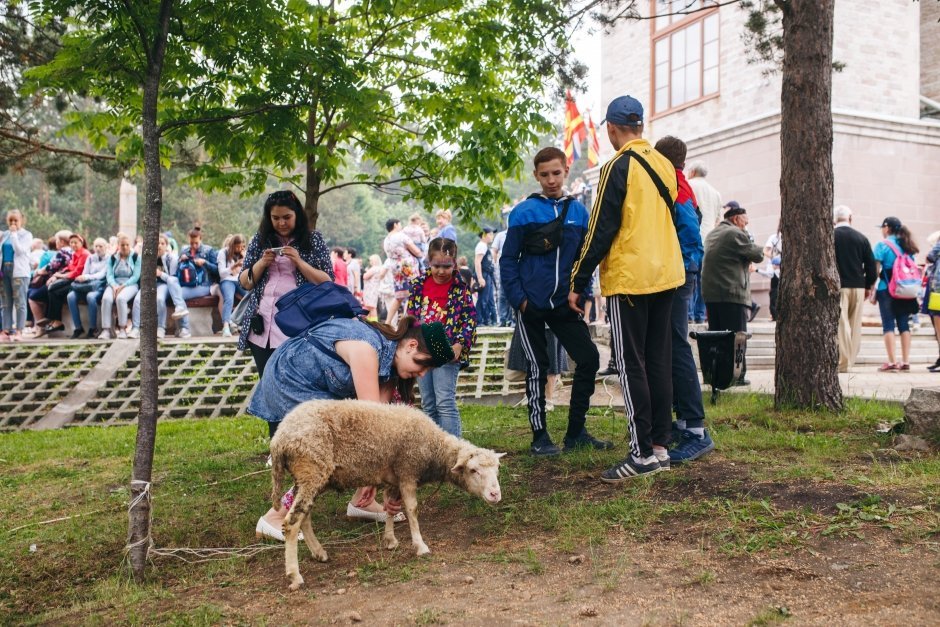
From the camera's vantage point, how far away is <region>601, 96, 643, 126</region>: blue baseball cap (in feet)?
17.6

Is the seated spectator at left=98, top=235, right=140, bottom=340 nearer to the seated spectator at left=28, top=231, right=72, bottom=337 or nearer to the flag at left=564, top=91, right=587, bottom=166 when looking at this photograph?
the seated spectator at left=28, top=231, right=72, bottom=337

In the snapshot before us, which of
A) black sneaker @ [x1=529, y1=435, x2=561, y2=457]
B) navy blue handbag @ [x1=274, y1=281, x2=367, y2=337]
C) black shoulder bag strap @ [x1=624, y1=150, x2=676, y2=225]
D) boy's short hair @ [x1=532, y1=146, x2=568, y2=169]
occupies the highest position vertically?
boy's short hair @ [x1=532, y1=146, x2=568, y2=169]

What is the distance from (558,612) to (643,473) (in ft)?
6.88

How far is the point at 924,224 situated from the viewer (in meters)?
19.5

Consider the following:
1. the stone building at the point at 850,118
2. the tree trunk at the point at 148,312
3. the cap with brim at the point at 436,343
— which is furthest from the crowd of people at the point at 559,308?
the stone building at the point at 850,118

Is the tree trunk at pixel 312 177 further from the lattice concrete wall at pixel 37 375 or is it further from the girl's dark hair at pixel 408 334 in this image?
the lattice concrete wall at pixel 37 375

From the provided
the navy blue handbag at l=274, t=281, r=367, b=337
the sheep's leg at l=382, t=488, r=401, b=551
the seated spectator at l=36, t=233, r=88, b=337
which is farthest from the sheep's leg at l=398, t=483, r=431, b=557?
the seated spectator at l=36, t=233, r=88, b=337

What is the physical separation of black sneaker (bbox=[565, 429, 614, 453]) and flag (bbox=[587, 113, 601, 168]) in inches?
731

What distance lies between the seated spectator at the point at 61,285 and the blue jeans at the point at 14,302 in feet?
1.30

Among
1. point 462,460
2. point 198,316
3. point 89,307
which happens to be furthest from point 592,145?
point 462,460

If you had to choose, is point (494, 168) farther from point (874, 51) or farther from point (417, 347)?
point (874, 51)

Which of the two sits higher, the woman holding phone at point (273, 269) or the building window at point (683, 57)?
the building window at point (683, 57)

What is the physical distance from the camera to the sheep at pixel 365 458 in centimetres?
405

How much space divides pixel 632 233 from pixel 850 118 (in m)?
16.0
